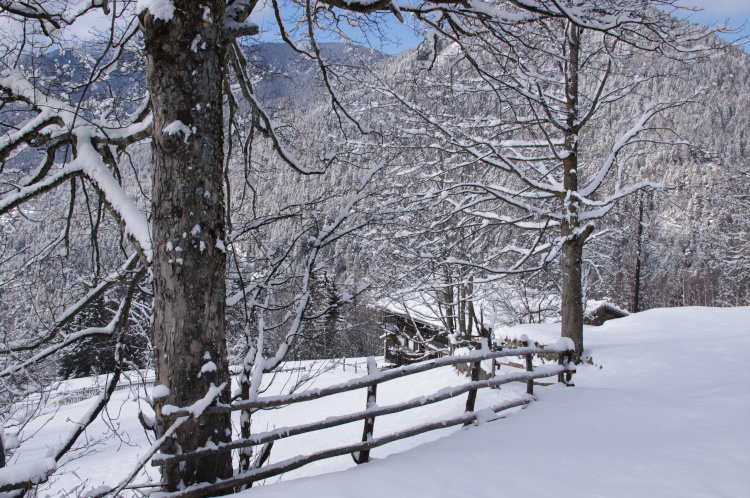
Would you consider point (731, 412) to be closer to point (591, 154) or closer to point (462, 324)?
point (591, 154)

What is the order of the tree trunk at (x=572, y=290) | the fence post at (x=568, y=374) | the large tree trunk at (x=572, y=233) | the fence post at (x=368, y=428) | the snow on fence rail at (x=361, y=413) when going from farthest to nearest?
the tree trunk at (x=572, y=290) < the large tree trunk at (x=572, y=233) < the fence post at (x=568, y=374) < the fence post at (x=368, y=428) < the snow on fence rail at (x=361, y=413)

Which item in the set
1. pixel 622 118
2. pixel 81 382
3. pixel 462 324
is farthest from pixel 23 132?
pixel 81 382

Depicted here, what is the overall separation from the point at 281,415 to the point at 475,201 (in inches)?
441

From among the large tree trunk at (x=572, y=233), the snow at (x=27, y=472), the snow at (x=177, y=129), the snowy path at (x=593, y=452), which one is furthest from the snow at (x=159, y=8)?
the large tree trunk at (x=572, y=233)

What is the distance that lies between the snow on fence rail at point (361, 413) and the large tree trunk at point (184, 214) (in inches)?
4.4

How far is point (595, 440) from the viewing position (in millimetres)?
3924

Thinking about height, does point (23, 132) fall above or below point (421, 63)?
below

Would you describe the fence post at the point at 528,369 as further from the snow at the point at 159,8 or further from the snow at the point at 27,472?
the snow at the point at 159,8

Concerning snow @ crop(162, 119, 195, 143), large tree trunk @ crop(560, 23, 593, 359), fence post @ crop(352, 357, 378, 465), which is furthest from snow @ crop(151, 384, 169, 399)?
large tree trunk @ crop(560, 23, 593, 359)

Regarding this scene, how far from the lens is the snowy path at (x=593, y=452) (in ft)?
9.57

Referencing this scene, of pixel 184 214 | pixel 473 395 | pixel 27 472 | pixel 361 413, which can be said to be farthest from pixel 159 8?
pixel 473 395

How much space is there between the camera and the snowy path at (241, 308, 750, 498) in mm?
2916

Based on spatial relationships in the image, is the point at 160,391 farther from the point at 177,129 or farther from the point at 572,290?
the point at 572,290

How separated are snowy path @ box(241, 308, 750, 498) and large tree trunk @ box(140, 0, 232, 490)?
2.69 ft
